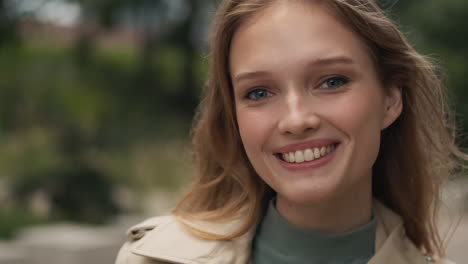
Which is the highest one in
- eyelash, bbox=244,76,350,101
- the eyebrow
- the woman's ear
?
the eyebrow

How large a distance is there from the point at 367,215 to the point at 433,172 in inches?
13.6

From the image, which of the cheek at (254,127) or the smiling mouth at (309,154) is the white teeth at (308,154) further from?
the cheek at (254,127)

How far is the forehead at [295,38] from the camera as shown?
222 cm

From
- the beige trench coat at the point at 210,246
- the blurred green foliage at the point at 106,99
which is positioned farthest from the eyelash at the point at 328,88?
the blurred green foliage at the point at 106,99

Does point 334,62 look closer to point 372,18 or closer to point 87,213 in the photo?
point 372,18

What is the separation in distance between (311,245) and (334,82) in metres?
0.49

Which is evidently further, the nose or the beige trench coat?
the beige trench coat

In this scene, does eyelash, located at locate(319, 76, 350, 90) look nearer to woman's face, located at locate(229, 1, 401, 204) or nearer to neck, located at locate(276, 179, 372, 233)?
woman's face, located at locate(229, 1, 401, 204)

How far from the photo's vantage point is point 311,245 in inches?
93.4

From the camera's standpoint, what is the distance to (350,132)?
2.22 metres

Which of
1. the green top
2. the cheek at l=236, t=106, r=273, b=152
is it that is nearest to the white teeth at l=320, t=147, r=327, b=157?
the cheek at l=236, t=106, r=273, b=152

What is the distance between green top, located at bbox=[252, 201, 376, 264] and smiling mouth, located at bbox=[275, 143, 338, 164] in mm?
255

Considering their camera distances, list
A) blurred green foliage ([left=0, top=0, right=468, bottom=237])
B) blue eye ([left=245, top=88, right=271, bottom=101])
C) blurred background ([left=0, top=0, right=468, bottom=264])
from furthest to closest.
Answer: blurred green foliage ([left=0, top=0, right=468, bottom=237])
blurred background ([left=0, top=0, right=468, bottom=264])
blue eye ([left=245, top=88, right=271, bottom=101])

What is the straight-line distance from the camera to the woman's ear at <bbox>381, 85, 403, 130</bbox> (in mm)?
2439
